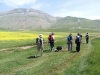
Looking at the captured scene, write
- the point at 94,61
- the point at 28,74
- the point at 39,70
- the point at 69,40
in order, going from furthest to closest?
1. the point at 69,40
2. the point at 94,61
3. the point at 39,70
4. the point at 28,74

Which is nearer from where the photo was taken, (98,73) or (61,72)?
(98,73)

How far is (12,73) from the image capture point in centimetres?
1850

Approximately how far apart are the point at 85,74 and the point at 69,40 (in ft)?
64.2

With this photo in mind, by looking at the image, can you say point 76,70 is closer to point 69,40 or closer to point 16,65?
point 16,65

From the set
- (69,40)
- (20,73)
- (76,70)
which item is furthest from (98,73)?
(69,40)

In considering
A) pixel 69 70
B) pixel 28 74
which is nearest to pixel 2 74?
pixel 28 74

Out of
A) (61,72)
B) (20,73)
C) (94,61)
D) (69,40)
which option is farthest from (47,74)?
(69,40)

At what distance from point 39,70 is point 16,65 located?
4.39m

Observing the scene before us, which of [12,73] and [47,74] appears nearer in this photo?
[47,74]

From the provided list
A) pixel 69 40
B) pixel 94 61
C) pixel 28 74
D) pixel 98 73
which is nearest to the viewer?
pixel 98 73

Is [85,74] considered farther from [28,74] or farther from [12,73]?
[12,73]

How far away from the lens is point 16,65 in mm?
22531

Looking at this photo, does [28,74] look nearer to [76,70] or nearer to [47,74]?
[47,74]

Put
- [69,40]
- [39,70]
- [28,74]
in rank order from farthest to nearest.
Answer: [69,40]
[39,70]
[28,74]
